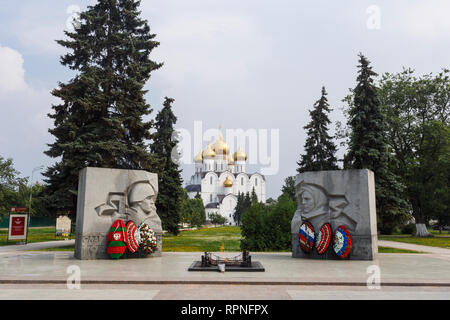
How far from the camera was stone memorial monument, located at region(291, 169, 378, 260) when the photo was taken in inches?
490

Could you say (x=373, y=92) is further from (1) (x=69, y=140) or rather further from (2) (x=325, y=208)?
(1) (x=69, y=140)

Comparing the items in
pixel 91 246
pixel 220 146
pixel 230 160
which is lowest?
pixel 91 246

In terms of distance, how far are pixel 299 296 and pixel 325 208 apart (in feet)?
22.0

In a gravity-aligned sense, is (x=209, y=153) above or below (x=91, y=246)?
above

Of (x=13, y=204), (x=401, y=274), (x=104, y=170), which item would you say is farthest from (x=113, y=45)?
(x=13, y=204)

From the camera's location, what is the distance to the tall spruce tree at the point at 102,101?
18.2 meters

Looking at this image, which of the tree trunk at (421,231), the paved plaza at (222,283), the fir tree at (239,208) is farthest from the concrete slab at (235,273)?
the fir tree at (239,208)

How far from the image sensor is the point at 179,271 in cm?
959

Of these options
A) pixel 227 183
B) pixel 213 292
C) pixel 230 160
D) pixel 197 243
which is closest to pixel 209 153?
pixel 230 160

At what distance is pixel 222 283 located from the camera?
8117mm

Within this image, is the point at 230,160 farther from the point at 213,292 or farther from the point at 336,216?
the point at 213,292

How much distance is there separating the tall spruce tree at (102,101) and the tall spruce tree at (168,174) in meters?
8.69

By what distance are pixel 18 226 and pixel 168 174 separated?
12.5 meters

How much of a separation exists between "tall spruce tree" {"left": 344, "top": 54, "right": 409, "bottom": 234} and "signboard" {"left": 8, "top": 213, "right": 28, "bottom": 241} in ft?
68.4
